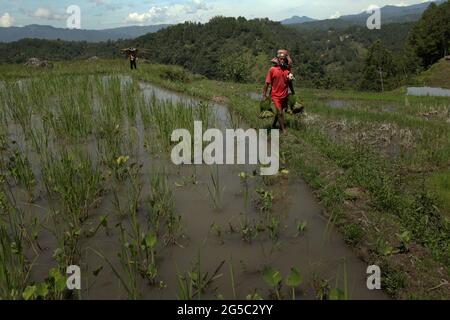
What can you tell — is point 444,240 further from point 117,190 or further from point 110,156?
point 110,156

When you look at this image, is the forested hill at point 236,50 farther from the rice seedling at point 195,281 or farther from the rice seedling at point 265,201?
the rice seedling at point 195,281

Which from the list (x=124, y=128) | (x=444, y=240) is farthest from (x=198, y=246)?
(x=124, y=128)

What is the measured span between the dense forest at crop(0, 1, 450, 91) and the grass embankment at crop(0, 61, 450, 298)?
4212 cm

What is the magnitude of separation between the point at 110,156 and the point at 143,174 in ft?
2.52

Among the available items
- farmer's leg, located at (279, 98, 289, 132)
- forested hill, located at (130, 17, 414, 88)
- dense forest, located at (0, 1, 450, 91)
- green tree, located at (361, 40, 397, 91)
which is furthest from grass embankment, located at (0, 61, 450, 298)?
forested hill, located at (130, 17, 414, 88)

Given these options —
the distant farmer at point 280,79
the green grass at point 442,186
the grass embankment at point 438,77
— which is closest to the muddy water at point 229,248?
the green grass at point 442,186

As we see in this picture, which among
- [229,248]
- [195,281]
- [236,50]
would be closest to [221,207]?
[229,248]

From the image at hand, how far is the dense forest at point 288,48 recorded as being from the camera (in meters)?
54.5

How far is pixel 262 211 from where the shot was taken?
4738 millimetres

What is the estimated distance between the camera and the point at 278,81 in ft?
25.3

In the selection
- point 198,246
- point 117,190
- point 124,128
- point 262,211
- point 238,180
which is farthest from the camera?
point 124,128

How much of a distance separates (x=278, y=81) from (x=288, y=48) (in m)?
118

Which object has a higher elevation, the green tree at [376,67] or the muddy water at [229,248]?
the green tree at [376,67]

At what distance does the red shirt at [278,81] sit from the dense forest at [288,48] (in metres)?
43.9
